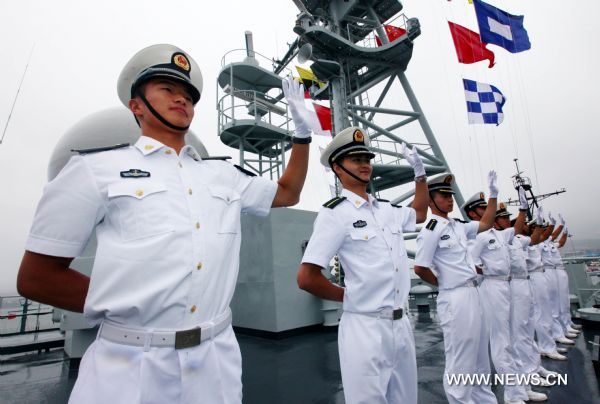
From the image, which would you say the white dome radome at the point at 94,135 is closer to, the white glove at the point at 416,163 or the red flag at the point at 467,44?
the white glove at the point at 416,163

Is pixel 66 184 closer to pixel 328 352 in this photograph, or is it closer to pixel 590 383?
pixel 328 352

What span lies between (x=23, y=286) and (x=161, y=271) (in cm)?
48

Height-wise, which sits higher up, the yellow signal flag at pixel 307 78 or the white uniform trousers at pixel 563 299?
A: the yellow signal flag at pixel 307 78

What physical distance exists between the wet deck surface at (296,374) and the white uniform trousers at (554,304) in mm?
324

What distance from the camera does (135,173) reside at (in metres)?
1.15

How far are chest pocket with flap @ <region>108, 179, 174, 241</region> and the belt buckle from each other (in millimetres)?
361

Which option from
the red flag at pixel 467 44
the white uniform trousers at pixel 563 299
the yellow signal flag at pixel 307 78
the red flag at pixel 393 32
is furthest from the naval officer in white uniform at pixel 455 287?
the red flag at pixel 393 32

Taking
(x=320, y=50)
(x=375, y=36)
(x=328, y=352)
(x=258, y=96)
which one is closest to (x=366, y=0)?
(x=375, y=36)

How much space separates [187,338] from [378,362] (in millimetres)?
1318

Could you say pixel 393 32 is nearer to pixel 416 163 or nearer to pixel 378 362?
pixel 416 163

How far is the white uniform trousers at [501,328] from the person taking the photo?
3.19 meters

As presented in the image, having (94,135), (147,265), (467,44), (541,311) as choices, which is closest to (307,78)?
(467,44)

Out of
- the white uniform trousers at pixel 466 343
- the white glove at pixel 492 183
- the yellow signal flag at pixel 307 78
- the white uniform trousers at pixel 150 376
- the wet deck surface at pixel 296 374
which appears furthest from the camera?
the yellow signal flag at pixel 307 78

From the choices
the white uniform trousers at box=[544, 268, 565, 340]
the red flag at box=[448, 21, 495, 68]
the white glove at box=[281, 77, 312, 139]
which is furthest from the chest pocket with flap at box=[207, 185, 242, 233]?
the red flag at box=[448, 21, 495, 68]
